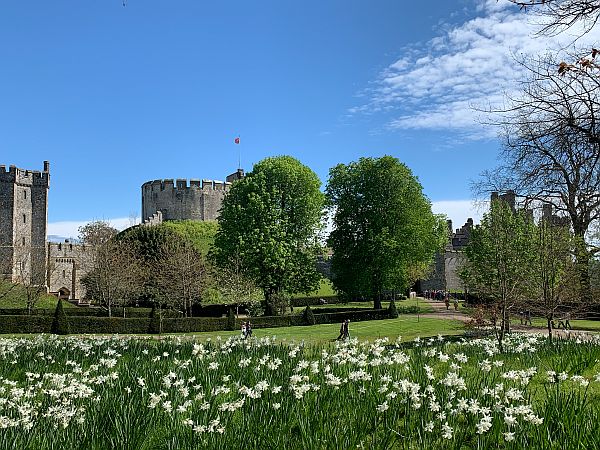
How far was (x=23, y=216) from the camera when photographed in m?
61.7

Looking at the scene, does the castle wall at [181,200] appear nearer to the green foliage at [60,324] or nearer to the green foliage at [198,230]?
the green foliage at [198,230]

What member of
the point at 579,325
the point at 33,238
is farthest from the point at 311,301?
the point at 33,238

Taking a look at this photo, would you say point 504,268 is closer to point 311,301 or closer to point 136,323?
point 136,323

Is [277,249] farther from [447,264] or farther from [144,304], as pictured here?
[447,264]

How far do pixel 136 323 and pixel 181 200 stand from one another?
141ft

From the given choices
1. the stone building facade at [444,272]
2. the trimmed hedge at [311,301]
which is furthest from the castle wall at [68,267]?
the stone building facade at [444,272]

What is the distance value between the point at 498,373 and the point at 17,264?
59619mm

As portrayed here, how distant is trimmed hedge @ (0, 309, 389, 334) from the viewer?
102 ft

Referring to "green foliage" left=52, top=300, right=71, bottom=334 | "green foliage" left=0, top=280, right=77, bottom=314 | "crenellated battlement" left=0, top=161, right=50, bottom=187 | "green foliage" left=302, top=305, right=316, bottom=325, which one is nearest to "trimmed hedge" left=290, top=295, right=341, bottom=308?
"green foliage" left=302, top=305, right=316, bottom=325

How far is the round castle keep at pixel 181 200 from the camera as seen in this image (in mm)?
75062

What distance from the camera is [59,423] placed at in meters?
5.30

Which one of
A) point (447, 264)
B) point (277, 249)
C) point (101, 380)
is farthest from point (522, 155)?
point (447, 264)

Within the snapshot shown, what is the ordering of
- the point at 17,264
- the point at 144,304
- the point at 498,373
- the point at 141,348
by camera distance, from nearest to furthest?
the point at 498,373, the point at 141,348, the point at 144,304, the point at 17,264

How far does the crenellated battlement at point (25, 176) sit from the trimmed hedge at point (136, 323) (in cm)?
3498
